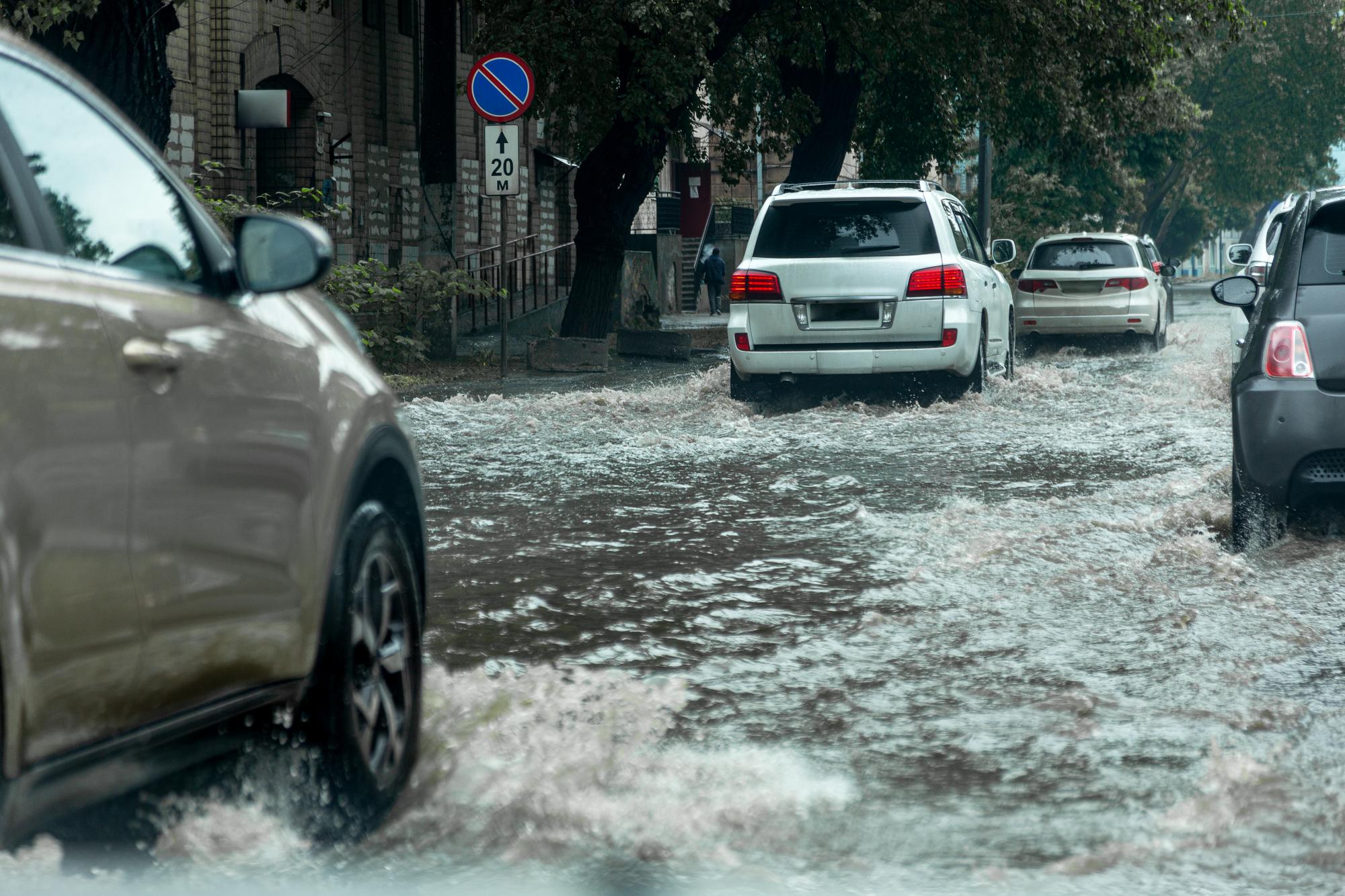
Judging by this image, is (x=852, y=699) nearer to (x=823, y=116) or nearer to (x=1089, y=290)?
(x=1089, y=290)

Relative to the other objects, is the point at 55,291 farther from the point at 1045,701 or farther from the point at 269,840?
the point at 1045,701

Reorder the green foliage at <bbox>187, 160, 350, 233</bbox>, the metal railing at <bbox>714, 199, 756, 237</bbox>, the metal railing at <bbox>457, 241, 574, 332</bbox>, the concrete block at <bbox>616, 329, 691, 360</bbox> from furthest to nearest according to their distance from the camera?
the metal railing at <bbox>714, 199, 756, 237</bbox>, the metal railing at <bbox>457, 241, 574, 332</bbox>, the concrete block at <bbox>616, 329, 691, 360</bbox>, the green foliage at <bbox>187, 160, 350, 233</bbox>

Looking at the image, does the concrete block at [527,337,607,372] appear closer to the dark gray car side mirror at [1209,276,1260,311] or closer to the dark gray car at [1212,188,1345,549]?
the dark gray car side mirror at [1209,276,1260,311]

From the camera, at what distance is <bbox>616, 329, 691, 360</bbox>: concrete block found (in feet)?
76.7

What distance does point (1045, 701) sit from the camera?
4945mm

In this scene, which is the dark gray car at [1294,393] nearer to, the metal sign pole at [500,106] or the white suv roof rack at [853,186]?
the white suv roof rack at [853,186]

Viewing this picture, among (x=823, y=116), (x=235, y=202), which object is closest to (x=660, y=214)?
(x=823, y=116)

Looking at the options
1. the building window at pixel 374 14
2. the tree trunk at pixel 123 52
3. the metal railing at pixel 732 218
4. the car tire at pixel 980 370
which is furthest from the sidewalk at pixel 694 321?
the tree trunk at pixel 123 52

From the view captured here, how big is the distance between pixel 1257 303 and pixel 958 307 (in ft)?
19.8

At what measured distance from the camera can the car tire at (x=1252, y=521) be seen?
7277mm

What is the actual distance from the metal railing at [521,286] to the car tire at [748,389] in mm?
8470

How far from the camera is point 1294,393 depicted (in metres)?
7.07

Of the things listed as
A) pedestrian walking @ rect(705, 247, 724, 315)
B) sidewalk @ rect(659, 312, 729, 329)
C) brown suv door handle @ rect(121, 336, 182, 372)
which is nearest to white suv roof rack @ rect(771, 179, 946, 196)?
brown suv door handle @ rect(121, 336, 182, 372)

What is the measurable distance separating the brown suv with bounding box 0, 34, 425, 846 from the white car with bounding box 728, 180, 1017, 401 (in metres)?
9.82
